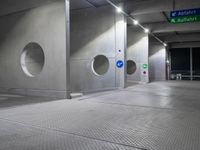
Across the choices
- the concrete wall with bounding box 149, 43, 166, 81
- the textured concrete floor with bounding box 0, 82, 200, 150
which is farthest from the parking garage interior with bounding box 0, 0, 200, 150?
the concrete wall with bounding box 149, 43, 166, 81

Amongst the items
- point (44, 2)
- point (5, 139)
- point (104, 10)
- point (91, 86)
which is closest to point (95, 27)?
point (104, 10)

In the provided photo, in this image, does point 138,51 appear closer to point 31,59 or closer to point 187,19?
point 187,19

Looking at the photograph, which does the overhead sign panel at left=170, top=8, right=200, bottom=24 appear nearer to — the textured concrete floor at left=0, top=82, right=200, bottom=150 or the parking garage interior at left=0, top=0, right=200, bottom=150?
the parking garage interior at left=0, top=0, right=200, bottom=150

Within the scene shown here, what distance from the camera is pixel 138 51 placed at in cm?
1435

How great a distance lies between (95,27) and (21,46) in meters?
3.95

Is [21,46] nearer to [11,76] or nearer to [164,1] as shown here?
[11,76]

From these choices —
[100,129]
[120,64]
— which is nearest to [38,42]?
[120,64]

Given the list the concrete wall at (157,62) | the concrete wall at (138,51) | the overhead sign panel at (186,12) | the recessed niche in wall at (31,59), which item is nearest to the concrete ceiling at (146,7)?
the overhead sign panel at (186,12)

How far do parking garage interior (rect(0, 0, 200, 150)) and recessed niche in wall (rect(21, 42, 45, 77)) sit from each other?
0.14ft

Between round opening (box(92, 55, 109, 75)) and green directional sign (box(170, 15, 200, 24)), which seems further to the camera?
round opening (box(92, 55, 109, 75))

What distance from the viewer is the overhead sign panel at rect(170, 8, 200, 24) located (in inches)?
346

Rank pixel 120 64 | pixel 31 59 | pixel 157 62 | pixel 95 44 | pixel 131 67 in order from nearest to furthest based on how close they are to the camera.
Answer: pixel 31 59 → pixel 120 64 → pixel 95 44 → pixel 131 67 → pixel 157 62

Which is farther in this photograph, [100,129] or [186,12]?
[186,12]

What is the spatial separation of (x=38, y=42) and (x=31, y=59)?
4.99 ft
